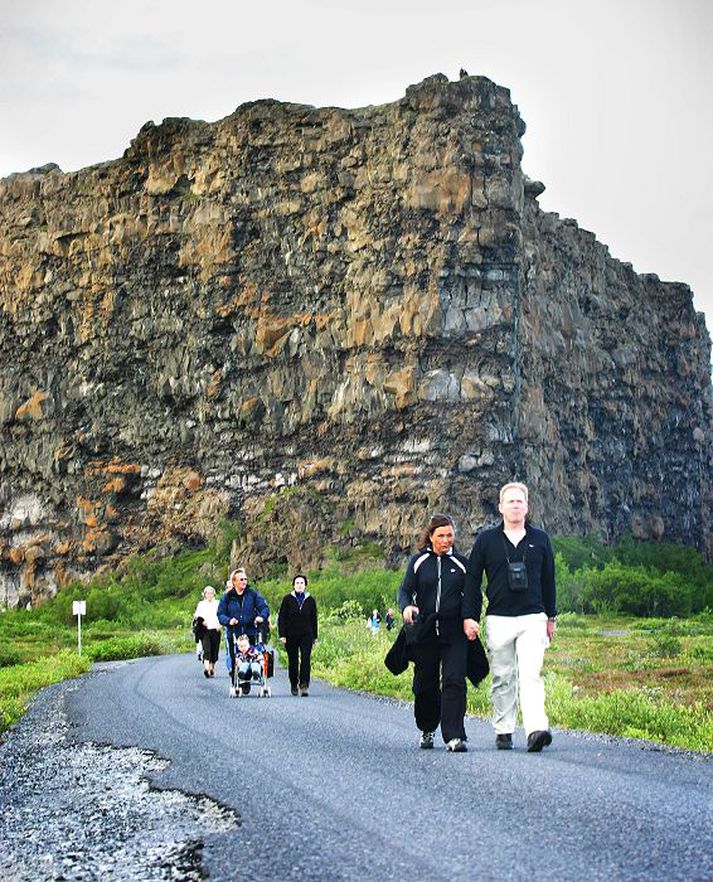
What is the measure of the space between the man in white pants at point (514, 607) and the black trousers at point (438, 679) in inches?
13.5

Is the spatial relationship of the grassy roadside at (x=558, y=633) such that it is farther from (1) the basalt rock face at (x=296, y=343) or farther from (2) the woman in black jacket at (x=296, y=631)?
(1) the basalt rock face at (x=296, y=343)

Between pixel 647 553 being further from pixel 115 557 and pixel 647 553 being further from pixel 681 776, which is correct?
pixel 681 776

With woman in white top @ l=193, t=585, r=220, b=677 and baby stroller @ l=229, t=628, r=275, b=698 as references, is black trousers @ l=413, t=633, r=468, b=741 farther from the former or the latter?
woman in white top @ l=193, t=585, r=220, b=677

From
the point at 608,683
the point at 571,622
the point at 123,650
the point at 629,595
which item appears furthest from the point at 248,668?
the point at 629,595

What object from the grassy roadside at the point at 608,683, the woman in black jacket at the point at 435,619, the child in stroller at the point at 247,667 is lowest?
the grassy roadside at the point at 608,683

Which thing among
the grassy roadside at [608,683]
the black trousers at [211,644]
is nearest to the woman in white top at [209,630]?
the black trousers at [211,644]

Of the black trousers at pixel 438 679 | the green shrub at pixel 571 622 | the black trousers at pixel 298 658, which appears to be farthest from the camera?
the green shrub at pixel 571 622

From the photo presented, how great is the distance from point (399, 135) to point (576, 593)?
35011mm

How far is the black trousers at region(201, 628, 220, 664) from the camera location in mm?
31766

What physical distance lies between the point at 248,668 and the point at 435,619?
11.8 m

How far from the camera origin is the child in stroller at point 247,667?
2493cm

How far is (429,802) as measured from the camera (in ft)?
31.7

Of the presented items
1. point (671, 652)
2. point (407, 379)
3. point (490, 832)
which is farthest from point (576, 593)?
point (490, 832)

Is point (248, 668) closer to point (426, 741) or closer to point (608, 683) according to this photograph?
point (608, 683)
